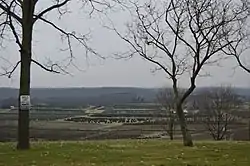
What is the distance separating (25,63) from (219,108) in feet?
155

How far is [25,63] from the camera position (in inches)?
743

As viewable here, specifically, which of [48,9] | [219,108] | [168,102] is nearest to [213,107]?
[219,108]

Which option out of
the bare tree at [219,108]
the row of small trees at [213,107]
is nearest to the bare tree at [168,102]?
the row of small trees at [213,107]

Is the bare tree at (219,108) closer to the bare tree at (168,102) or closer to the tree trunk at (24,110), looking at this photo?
→ the bare tree at (168,102)

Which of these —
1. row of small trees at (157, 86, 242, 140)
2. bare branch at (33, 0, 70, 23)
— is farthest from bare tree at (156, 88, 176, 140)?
bare branch at (33, 0, 70, 23)

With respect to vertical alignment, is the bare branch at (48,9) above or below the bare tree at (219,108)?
above

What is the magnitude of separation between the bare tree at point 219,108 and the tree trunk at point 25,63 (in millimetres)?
41586

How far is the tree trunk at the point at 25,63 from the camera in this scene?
61.9ft

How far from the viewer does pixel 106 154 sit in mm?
16859

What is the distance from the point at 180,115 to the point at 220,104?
43.1 m

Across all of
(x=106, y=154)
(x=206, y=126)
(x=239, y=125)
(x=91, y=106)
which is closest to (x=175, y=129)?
(x=206, y=126)

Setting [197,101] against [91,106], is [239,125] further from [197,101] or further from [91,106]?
[91,106]

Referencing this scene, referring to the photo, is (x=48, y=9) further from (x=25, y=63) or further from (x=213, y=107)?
(x=213, y=107)

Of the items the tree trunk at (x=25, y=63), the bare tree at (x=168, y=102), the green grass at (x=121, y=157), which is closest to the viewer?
the green grass at (x=121, y=157)
